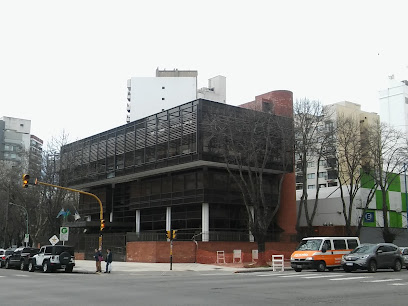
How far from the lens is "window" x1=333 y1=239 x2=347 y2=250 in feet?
93.7

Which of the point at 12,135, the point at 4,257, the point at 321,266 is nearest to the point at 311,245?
the point at 321,266

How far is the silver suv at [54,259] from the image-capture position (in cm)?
3006

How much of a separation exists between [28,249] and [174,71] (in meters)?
74.3

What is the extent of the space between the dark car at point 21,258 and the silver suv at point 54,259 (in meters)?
1.93

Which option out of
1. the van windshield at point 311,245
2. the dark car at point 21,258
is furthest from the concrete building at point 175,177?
the van windshield at point 311,245

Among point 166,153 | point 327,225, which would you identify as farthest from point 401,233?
point 166,153

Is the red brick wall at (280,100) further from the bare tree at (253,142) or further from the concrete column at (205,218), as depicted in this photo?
the concrete column at (205,218)

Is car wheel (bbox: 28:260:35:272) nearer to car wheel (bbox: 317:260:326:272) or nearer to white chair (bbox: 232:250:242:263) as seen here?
white chair (bbox: 232:250:242:263)

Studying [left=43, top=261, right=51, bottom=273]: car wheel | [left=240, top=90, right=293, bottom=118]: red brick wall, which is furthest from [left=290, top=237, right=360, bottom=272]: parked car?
[left=240, top=90, right=293, bottom=118]: red brick wall

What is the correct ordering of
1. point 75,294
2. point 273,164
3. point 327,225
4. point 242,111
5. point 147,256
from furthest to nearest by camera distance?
point 327,225 → point 273,164 → point 242,111 → point 147,256 → point 75,294

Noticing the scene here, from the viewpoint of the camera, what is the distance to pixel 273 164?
156 feet

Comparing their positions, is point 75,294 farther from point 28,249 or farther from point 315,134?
point 315,134

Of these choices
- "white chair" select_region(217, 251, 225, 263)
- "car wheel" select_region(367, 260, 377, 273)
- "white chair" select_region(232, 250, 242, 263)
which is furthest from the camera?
"white chair" select_region(232, 250, 242, 263)

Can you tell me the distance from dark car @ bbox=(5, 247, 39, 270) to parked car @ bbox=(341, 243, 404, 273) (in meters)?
21.5
